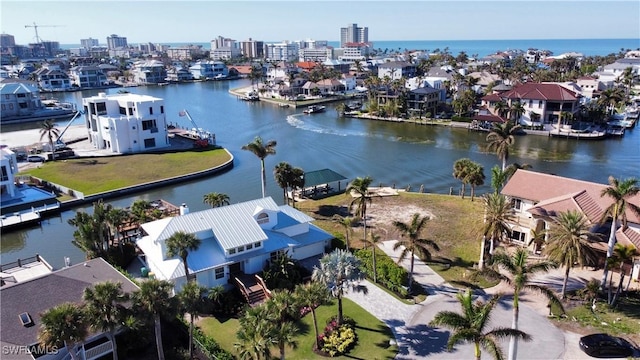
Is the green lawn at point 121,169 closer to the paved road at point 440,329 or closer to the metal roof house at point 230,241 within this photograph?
the metal roof house at point 230,241

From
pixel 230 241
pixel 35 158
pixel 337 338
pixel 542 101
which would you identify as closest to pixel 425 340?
pixel 337 338

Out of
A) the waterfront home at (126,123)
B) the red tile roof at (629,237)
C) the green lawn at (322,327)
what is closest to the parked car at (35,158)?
the waterfront home at (126,123)

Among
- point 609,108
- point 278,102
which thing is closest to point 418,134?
point 609,108

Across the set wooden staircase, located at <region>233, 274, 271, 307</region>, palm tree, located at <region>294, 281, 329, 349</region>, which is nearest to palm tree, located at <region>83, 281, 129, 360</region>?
palm tree, located at <region>294, 281, 329, 349</region>

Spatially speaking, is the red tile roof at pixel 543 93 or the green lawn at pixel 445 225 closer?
the green lawn at pixel 445 225

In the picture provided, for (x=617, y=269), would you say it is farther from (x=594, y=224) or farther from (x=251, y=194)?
(x=251, y=194)

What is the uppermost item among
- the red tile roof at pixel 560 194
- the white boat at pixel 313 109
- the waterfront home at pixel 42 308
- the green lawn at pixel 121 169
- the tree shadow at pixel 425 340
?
the red tile roof at pixel 560 194

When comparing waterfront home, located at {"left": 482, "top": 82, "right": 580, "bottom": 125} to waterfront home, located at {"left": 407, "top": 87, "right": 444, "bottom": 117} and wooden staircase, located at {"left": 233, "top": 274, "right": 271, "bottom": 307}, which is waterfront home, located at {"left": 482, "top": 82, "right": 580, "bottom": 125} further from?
wooden staircase, located at {"left": 233, "top": 274, "right": 271, "bottom": 307}
